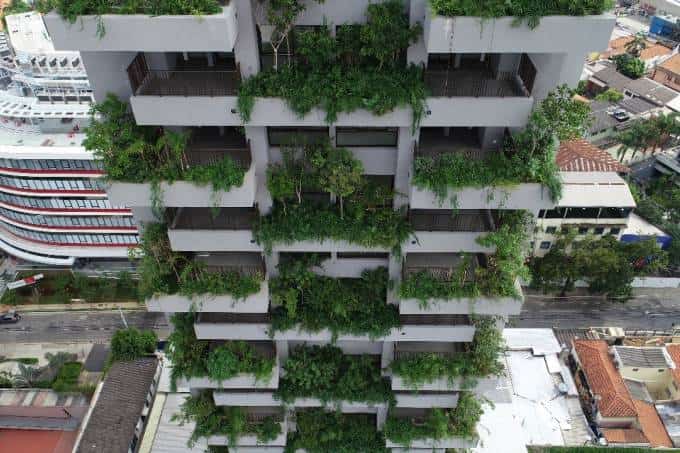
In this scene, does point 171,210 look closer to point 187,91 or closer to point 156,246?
point 156,246

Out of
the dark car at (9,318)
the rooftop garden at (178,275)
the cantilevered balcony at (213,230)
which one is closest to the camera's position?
the cantilevered balcony at (213,230)

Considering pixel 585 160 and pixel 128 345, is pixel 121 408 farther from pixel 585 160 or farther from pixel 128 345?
pixel 585 160

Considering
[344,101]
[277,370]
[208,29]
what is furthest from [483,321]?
[208,29]

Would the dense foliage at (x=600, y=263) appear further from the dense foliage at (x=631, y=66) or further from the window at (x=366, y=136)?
the dense foliage at (x=631, y=66)

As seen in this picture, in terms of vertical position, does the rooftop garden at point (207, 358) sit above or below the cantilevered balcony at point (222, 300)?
below

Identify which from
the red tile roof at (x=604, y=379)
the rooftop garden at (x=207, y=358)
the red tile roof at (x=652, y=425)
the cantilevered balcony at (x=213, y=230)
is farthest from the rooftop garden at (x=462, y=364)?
the red tile roof at (x=652, y=425)

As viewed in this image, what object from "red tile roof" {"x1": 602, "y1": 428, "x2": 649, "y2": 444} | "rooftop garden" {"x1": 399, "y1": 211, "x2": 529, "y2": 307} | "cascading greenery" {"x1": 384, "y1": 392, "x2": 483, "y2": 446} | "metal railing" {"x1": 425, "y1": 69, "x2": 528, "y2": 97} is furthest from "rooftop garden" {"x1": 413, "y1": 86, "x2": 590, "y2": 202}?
"red tile roof" {"x1": 602, "y1": 428, "x2": 649, "y2": 444}
